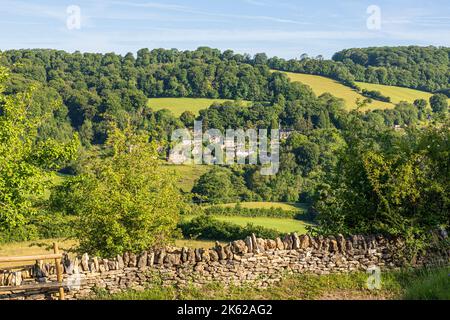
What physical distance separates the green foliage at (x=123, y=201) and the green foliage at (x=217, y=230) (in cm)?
2532

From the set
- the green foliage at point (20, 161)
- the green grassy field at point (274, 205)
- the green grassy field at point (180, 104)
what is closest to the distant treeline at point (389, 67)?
the green grassy field at point (180, 104)

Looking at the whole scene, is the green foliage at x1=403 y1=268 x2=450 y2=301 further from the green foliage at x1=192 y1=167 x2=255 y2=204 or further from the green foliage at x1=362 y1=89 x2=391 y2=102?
the green foliage at x1=362 y1=89 x2=391 y2=102

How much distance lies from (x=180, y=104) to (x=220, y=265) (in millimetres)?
103253

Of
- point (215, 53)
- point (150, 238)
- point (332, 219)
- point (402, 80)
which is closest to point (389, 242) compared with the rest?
point (332, 219)

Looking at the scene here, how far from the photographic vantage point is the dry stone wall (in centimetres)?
1241

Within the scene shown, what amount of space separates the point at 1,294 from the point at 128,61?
13967 centimetres

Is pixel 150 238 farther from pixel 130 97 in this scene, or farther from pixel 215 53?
pixel 215 53

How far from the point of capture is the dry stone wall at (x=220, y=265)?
12.4 metres

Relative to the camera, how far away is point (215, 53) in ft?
550

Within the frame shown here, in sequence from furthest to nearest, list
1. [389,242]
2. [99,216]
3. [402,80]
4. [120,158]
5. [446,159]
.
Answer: [402,80]
[120,158]
[99,216]
[446,159]
[389,242]

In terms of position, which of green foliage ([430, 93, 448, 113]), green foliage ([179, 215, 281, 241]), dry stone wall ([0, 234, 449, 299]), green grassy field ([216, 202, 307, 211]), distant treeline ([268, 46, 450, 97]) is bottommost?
green grassy field ([216, 202, 307, 211])

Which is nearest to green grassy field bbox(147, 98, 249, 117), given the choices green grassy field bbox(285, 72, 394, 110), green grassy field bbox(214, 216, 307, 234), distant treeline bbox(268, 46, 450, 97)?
green grassy field bbox(285, 72, 394, 110)

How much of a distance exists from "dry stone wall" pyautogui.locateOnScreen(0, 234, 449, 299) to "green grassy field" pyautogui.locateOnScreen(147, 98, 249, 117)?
312 ft

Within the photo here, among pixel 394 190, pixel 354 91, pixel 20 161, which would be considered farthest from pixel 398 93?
pixel 20 161
